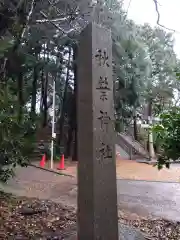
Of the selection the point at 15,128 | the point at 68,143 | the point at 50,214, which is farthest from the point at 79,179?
the point at 68,143

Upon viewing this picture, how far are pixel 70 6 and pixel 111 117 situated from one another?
24.7 feet

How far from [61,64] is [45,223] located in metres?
14.1

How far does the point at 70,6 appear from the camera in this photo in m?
9.98

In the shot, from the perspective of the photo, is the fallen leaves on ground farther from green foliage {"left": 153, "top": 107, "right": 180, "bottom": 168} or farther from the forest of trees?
green foliage {"left": 153, "top": 107, "right": 180, "bottom": 168}

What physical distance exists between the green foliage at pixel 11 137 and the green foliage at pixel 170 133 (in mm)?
2962

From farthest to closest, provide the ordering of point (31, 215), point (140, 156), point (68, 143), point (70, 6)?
1. point (140, 156)
2. point (68, 143)
3. point (70, 6)
4. point (31, 215)

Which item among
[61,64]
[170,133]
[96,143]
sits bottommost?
[96,143]

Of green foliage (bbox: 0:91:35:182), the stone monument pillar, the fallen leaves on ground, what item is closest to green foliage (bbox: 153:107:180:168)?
the stone monument pillar

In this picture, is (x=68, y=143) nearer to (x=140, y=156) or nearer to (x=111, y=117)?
(x=140, y=156)

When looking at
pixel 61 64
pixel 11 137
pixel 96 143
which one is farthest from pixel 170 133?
pixel 61 64

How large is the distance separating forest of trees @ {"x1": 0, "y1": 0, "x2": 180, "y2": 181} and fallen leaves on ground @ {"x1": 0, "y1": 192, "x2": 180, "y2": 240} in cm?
109

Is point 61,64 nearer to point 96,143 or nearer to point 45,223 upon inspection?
point 45,223

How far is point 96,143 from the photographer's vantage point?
3.49 meters

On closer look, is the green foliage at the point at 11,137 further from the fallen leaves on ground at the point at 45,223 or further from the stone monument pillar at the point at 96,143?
the stone monument pillar at the point at 96,143
